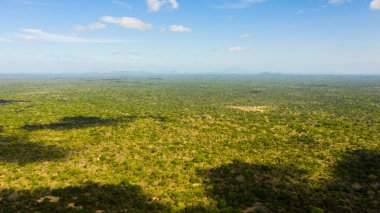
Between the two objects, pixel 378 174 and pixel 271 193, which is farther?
pixel 378 174

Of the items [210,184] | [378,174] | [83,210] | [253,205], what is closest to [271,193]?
[253,205]

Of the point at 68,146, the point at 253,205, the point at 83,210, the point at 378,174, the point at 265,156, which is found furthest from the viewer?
the point at 68,146

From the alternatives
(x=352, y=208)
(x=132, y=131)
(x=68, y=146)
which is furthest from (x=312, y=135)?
(x=68, y=146)

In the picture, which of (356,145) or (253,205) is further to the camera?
(356,145)

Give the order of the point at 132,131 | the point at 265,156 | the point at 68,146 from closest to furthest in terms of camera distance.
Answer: the point at 265,156 < the point at 68,146 < the point at 132,131

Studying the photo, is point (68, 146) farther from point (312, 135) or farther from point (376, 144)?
point (376, 144)

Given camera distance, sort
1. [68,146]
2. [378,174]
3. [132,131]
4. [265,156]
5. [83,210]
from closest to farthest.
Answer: [83,210] → [378,174] → [265,156] → [68,146] → [132,131]

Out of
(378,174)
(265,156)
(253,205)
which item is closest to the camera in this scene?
(253,205)

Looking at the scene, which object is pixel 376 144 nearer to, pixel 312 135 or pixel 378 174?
pixel 312 135
